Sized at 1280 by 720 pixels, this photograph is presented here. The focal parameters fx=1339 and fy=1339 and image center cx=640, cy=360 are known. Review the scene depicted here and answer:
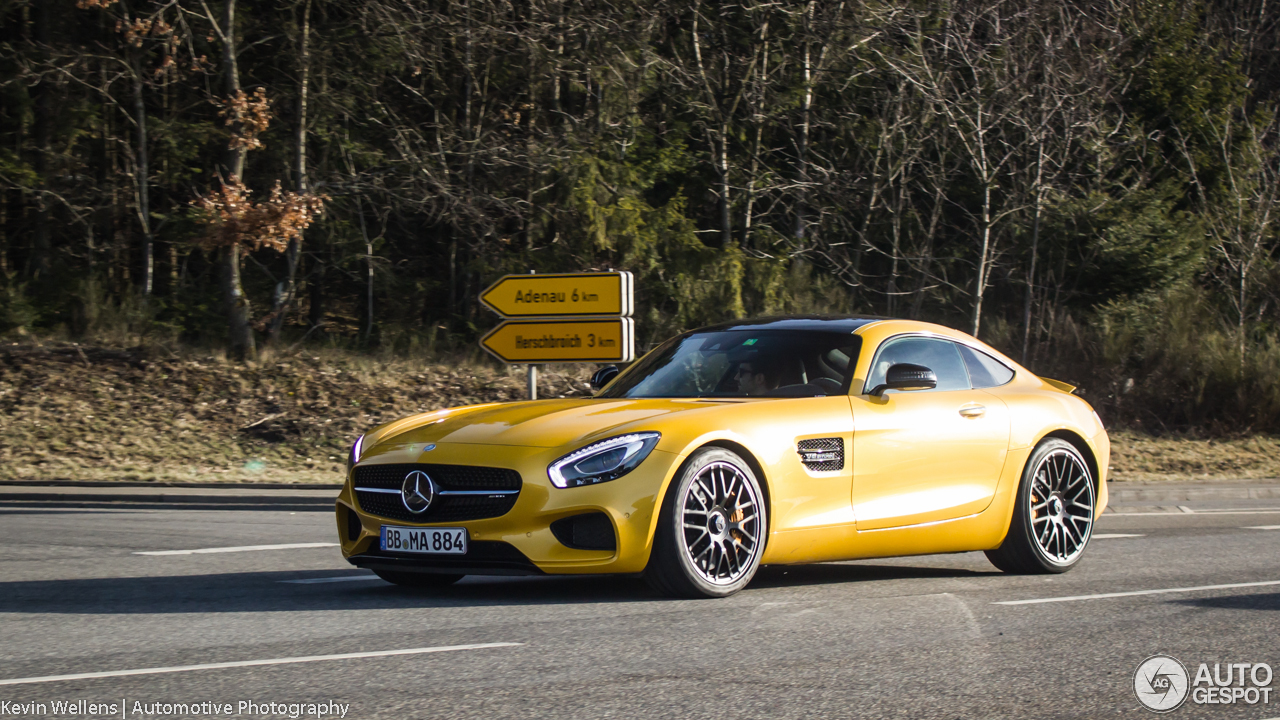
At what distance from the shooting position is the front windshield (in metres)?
7.62

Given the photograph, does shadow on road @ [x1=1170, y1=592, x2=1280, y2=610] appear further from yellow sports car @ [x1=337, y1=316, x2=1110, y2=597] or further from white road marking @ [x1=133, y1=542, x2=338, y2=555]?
white road marking @ [x1=133, y1=542, x2=338, y2=555]

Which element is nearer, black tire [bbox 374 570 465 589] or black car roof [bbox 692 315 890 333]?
black tire [bbox 374 570 465 589]

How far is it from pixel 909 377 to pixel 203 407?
15.4 m

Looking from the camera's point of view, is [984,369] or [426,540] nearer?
[426,540]

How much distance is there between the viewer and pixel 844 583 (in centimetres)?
784

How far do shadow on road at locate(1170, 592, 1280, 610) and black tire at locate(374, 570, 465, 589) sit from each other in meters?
4.03

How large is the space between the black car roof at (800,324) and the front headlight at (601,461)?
175cm

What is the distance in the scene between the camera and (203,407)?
20.5 metres

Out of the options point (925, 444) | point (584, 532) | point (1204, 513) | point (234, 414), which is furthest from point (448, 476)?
point (234, 414)

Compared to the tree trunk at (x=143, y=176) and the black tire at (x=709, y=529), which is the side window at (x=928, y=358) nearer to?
the black tire at (x=709, y=529)

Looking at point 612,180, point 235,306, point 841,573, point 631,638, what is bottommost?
point 841,573

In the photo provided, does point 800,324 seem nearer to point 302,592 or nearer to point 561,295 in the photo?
point 302,592

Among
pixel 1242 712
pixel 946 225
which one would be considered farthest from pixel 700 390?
pixel 946 225

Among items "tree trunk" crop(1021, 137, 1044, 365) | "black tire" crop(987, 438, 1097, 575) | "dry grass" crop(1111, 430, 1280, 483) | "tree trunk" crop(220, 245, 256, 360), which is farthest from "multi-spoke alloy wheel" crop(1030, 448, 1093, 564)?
"tree trunk" crop(220, 245, 256, 360)
